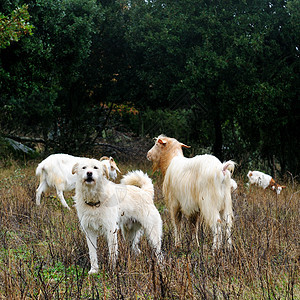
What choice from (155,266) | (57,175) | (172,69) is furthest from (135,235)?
(172,69)

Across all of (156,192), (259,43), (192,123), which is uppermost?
(259,43)

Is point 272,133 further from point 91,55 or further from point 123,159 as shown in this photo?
point 91,55

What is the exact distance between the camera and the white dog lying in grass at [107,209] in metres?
4.92

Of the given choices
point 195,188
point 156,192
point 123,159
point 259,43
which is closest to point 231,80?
point 259,43

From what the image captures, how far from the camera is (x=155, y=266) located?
12.7ft

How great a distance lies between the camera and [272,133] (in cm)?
1659

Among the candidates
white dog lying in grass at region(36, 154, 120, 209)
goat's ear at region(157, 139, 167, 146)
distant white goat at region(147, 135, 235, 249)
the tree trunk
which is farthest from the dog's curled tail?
the tree trunk

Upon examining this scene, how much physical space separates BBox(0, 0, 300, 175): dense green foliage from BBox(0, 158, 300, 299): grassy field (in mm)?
7693

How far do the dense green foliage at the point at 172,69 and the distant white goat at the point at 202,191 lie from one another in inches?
323

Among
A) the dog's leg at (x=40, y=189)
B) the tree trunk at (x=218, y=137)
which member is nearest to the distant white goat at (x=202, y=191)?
the dog's leg at (x=40, y=189)

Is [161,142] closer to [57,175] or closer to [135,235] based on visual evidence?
[135,235]

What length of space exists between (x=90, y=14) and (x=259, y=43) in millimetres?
6337

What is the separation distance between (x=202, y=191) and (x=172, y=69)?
1082cm

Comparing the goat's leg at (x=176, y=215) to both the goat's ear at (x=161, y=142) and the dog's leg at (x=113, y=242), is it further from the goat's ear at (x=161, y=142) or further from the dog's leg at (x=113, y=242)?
the dog's leg at (x=113, y=242)
